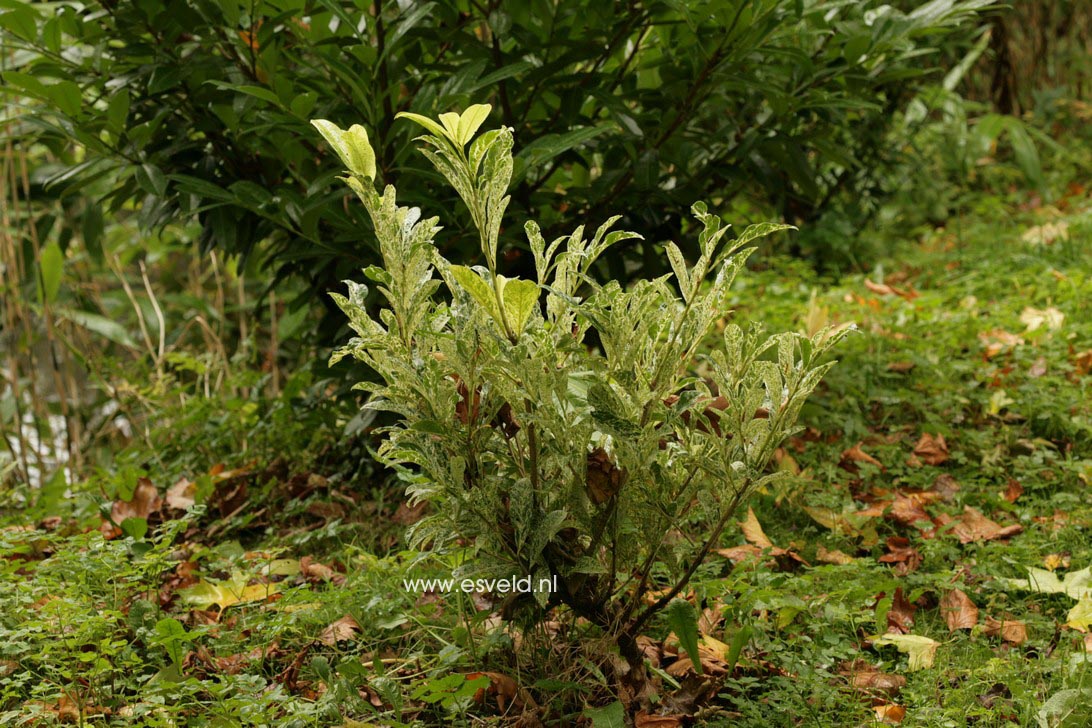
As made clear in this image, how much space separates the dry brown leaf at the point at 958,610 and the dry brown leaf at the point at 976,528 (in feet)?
0.76

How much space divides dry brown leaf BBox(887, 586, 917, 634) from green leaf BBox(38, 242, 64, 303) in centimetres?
253

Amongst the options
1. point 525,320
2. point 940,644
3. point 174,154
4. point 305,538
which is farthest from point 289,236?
point 940,644

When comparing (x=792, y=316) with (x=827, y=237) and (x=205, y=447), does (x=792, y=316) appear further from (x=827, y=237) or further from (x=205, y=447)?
(x=205, y=447)

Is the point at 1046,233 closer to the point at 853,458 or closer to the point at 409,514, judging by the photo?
the point at 853,458

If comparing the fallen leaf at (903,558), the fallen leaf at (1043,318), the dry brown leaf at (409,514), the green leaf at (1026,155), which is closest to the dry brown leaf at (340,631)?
the dry brown leaf at (409,514)

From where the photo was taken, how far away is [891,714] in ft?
5.31

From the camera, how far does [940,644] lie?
5.96 ft

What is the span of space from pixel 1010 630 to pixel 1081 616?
12 centimetres

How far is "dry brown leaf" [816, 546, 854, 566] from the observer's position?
7.04 feet

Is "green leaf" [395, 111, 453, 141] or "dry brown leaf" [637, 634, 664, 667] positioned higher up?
"green leaf" [395, 111, 453, 141]

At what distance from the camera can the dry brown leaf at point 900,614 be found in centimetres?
192

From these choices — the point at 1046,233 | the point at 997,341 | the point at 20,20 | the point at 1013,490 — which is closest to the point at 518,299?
the point at 20,20

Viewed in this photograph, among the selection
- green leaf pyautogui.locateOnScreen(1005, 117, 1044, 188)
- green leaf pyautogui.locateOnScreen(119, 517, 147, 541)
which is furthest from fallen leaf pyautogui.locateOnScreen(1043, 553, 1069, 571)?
green leaf pyautogui.locateOnScreen(1005, 117, 1044, 188)

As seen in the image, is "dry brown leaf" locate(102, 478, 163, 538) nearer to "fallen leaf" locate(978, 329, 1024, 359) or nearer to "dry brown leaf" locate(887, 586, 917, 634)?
"dry brown leaf" locate(887, 586, 917, 634)
